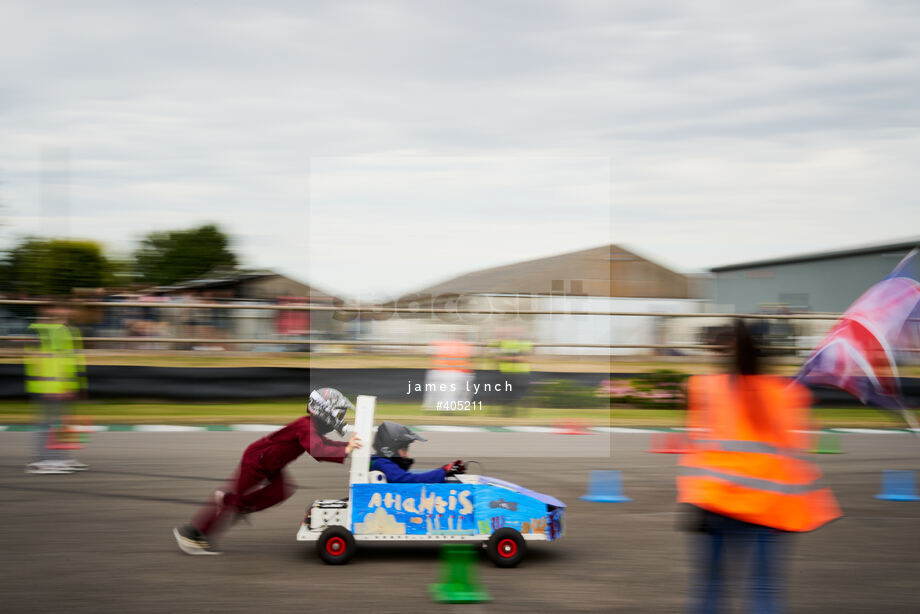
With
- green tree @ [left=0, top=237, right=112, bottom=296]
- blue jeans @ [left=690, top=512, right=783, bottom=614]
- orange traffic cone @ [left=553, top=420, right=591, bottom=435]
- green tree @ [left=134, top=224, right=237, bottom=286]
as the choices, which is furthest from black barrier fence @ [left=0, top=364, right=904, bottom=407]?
blue jeans @ [left=690, top=512, right=783, bottom=614]

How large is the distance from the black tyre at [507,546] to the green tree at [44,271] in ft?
45.4

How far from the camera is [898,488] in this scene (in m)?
8.95

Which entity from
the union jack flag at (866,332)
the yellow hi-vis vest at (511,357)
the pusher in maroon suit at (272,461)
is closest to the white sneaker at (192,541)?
the pusher in maroon suit at (272,461)

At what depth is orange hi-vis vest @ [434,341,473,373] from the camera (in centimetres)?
1340

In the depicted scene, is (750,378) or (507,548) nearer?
(750,378)

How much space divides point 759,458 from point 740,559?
491 mm

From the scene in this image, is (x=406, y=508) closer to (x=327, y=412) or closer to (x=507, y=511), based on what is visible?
(x=507, y=511)

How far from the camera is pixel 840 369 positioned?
6004 millimetres

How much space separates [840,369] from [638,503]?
2911 millimetres

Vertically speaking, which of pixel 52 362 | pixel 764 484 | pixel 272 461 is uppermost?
pixel 52 362

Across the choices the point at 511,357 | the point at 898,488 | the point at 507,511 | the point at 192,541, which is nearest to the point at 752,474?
the point at 507,511

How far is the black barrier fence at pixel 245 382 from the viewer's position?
14.4 m

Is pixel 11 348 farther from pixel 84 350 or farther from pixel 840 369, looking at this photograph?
pixel 840 369

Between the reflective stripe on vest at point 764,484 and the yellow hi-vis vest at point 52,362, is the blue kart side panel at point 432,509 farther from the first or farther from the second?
the yellow hi-vis vest at point 52,362
